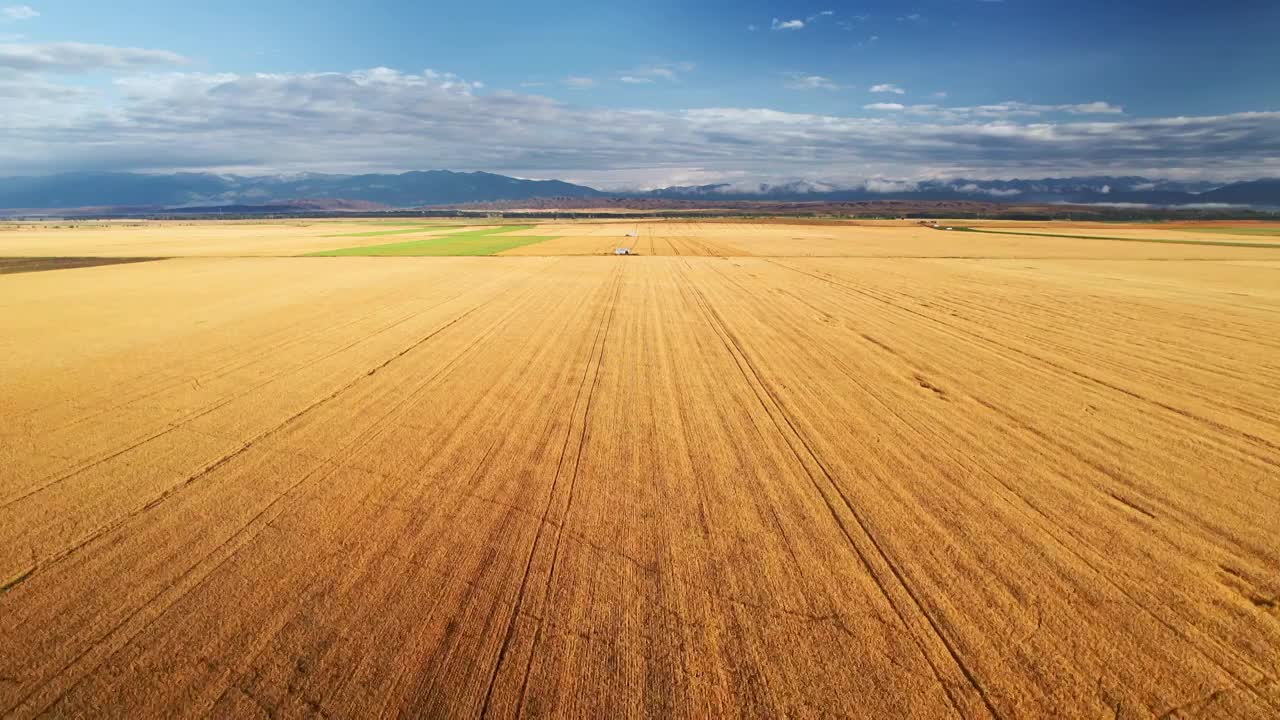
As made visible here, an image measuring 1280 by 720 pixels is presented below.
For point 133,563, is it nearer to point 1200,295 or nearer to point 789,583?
point 789,583

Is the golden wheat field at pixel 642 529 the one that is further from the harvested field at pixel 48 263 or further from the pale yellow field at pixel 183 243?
the pale yellow field at pixel 183 243

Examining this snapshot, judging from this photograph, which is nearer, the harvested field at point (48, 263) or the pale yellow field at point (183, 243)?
the harvested field at point (48, 263)

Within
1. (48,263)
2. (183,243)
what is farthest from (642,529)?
(183,243)

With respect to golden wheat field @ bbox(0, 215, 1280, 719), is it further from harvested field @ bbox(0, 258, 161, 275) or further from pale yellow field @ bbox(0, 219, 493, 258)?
pale yellow field @ bbox(0, 219, 493, 258)

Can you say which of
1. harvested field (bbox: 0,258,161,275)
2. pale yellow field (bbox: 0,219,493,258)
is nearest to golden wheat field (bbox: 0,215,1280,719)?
harvested field (bbox: 0,258,161,275)

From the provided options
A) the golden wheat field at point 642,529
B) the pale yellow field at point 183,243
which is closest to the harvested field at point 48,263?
the pale yellow field at point 183,243

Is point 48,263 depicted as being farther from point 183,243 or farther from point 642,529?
point 642,529

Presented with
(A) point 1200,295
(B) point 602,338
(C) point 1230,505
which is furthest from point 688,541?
(A) point 1200,295

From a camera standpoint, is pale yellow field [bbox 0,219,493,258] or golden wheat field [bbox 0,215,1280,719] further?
pale yellow field [bbox 0,219,493,258]
